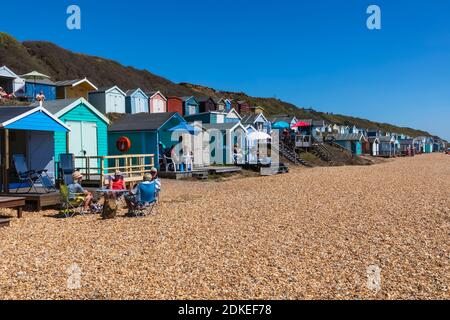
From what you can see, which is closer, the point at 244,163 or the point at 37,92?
the point at 244,163

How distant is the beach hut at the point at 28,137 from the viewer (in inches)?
463

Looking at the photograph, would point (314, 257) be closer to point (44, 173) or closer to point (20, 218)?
point (20, 218)

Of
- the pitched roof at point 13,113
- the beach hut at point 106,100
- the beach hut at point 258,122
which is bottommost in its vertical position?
the pitched roof at point 13,113

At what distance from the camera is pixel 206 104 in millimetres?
43469

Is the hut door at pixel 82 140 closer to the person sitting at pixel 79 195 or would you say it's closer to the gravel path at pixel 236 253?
the person sitting at pixel 79 195

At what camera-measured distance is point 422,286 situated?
5562 mm

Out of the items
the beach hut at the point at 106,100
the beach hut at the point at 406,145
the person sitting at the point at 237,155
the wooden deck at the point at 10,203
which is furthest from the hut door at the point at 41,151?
the beach hut at the point at 406,145

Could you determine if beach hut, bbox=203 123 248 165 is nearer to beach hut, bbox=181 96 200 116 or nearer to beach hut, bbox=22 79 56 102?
beach hut, bbox=181 96 200 116

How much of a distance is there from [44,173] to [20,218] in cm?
313

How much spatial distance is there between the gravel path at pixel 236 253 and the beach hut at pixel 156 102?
92.3 feet

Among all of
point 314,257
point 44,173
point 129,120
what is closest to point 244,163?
point 129,120

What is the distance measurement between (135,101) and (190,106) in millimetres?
7236

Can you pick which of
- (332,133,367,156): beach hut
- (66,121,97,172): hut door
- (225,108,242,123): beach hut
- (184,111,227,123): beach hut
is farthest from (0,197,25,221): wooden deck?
(332,133,367,156): beach hut

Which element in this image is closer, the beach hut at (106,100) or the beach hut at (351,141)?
the beach hut at (106,100)
